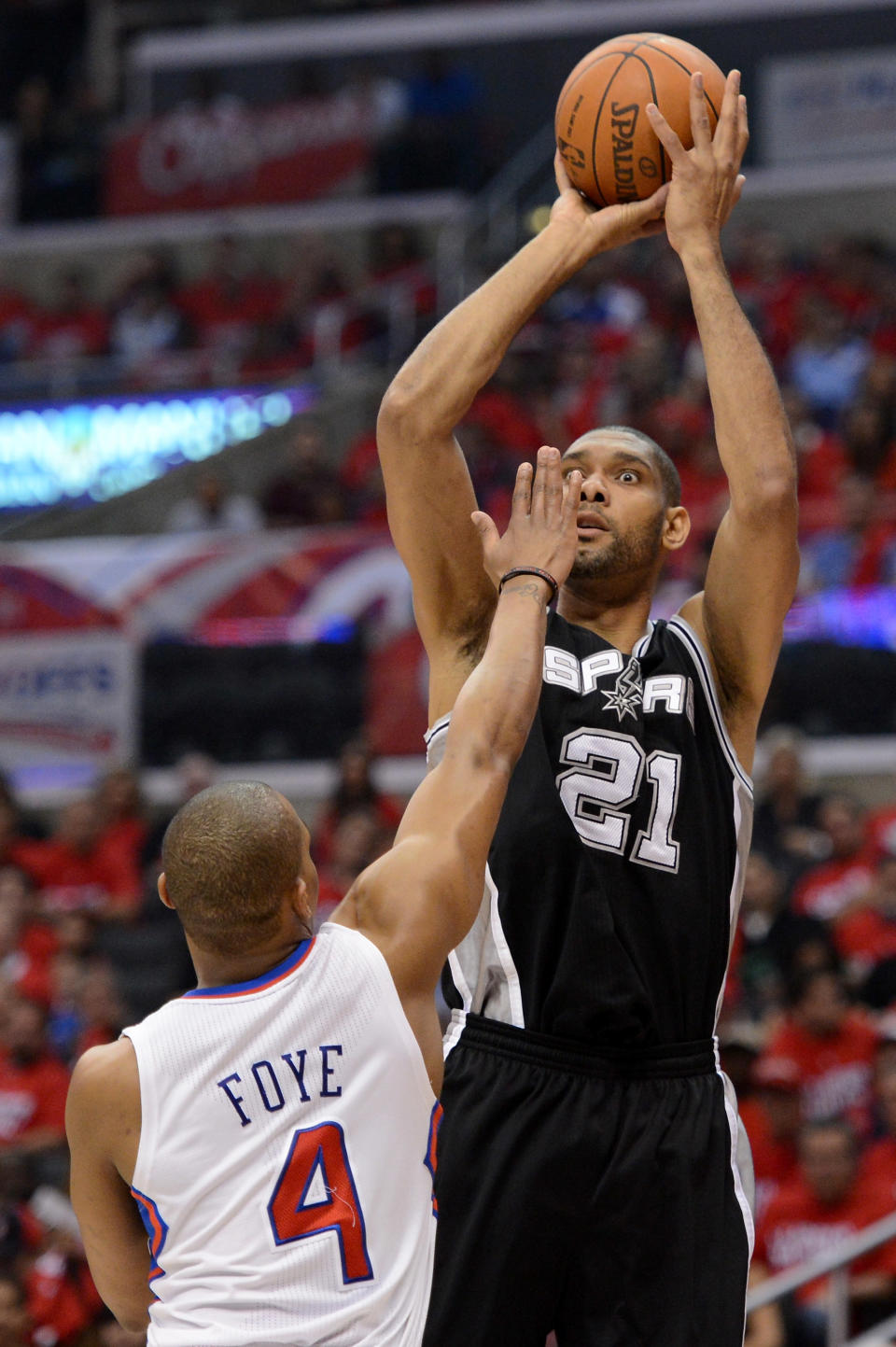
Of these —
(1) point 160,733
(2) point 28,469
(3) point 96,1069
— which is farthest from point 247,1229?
(2) point 28,469

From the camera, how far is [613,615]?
4059 millimetres

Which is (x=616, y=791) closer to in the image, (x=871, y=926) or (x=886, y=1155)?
(x=886, y=1155)

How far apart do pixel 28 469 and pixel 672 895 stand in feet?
44.0

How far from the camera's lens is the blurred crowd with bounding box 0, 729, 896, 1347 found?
7.09m

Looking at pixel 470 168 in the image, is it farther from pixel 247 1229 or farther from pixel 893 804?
pixel 247 1229

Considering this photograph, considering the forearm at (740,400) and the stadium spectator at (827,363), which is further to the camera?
the stadium spectator at (827,363)

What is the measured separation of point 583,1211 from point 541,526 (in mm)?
1298

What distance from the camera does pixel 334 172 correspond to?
18109 mm

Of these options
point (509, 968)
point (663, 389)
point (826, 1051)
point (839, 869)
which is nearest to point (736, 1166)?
point (509, 968)

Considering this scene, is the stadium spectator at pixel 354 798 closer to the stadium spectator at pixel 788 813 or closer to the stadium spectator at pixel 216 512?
the stadium spectator at pixel 788 813

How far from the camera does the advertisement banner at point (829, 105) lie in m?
16.9

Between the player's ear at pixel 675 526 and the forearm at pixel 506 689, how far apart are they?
0.81 meters

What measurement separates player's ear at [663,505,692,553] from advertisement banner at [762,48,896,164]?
44.8ft

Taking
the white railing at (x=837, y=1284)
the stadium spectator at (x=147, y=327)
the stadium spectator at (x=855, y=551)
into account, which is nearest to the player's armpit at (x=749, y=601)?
the white railing at (x=837, y=1284)
